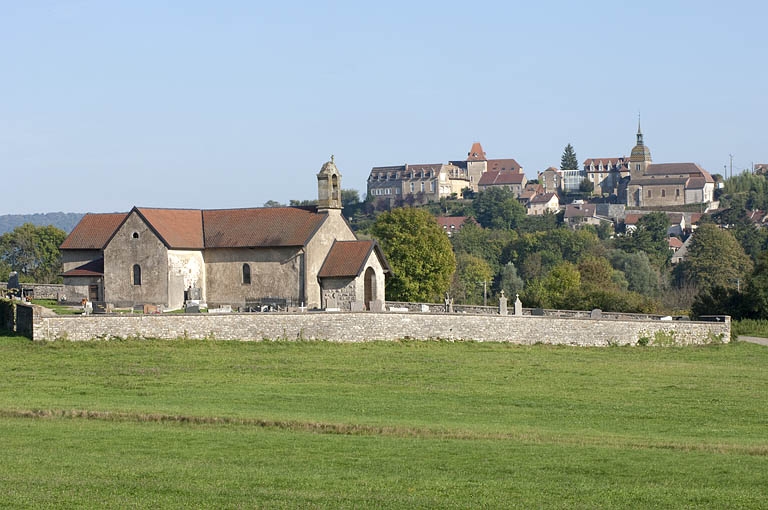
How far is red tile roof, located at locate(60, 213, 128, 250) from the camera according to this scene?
6031 cm

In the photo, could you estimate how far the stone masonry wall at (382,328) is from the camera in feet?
140

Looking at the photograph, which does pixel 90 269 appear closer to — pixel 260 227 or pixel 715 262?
pixel 260 227

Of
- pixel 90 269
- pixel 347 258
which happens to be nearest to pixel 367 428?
pixel 347 258

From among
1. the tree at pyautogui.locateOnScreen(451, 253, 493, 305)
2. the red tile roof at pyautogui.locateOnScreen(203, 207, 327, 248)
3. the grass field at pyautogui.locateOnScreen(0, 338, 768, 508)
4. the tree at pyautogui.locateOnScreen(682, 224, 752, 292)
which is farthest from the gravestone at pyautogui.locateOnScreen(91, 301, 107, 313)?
the tree at pyautogui.locateOnScreen(682, 224, 752, 292)

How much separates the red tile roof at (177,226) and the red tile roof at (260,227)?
49 cm

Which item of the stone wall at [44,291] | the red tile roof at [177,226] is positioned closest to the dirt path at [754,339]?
the red tile roof at [177,226]

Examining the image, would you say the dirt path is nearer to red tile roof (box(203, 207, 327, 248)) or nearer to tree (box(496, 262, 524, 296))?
red tile roof (box(203, 207, 327, 248))

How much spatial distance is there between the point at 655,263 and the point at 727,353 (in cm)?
10071

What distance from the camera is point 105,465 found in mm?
21094

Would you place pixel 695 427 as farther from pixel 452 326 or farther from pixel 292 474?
pixel 452 326

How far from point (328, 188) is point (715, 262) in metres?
77.8

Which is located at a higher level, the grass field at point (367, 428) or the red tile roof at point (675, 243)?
the red tile roof at point (675, 243)

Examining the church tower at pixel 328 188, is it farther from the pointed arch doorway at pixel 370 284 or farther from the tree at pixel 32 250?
the tree at pixel 32 250

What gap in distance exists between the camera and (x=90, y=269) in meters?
57.9
